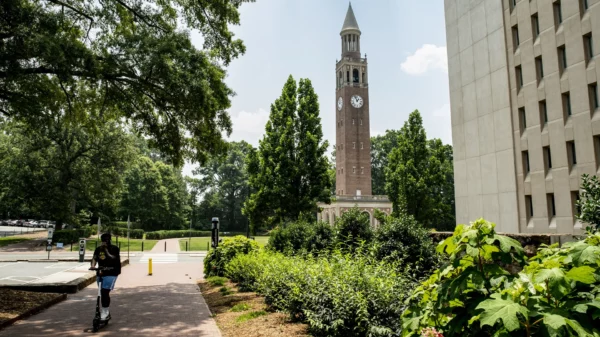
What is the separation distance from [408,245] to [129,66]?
9703mm

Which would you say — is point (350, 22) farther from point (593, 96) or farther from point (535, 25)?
point (593, 96)

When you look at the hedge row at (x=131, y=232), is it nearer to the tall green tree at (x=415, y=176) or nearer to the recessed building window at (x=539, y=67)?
the tall green tree at (x=415, y=176)

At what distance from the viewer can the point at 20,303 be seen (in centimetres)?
1020

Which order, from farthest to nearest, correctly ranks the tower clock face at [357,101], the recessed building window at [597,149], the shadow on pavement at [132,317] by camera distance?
the tower clock face at [357,101], the recessed building window at [597,149], the shadow on pavement at [132,317]

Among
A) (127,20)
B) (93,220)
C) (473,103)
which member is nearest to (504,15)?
(473,103)

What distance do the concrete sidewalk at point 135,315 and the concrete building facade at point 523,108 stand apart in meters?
18.3

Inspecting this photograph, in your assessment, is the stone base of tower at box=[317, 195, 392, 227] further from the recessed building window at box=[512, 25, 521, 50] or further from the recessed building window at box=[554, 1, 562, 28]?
the recessed building window at box=[554, 1, 562, 28]

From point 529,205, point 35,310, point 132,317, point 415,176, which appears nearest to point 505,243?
point 132,317

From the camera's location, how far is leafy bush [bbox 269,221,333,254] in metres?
16.4

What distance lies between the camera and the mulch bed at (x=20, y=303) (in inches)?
348

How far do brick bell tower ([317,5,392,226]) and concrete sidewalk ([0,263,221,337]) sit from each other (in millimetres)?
55942

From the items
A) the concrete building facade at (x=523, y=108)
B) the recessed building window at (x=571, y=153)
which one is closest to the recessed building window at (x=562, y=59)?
the concrete building facade at (x=523, y=108)

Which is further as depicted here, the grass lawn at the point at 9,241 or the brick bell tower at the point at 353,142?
the brick bell tower at the point at 353,142

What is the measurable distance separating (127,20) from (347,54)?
67.1 metres
